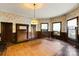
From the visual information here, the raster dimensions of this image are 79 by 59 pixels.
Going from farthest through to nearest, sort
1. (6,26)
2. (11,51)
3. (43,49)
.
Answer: (43,49) < (11,51) < (6,26)

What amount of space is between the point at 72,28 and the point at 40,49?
874mm

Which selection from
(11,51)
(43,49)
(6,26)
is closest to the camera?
(6,26)

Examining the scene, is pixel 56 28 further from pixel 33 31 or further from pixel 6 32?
pixel 6 32

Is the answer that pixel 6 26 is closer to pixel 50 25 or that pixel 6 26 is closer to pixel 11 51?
pixel 11 51

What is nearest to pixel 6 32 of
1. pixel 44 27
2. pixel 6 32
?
pixel 6 32

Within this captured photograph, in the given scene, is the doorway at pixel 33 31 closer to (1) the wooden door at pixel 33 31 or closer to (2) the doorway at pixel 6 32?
(1) the wooden door at pixel 33 31

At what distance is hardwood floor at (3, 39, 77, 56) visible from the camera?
190cm

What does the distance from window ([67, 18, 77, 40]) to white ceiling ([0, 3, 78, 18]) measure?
0.26 meters

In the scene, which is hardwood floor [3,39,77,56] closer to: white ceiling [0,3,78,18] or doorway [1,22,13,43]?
doorway [1,22,13,43]

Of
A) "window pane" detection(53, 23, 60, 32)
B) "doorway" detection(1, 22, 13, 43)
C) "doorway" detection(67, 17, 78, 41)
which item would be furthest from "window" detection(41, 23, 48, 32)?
"doorway" detection(1, 22, 13, 43)

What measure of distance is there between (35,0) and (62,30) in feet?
2.91

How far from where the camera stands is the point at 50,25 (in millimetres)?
1967

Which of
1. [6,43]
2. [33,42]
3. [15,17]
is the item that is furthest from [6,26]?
[33,42]

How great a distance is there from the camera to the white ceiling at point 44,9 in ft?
5.94
